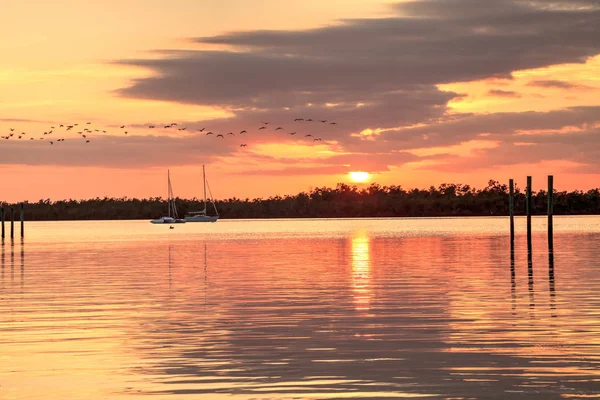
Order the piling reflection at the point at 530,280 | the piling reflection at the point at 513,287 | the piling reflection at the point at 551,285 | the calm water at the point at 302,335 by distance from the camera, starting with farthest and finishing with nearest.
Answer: the piling reflection at the point at 530,280 → the piling reflection at the point at 513,287 → the piling reflection at the point at 551,285 → the calm water at the point at 302,335

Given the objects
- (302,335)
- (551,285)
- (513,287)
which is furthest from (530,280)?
(302,335)

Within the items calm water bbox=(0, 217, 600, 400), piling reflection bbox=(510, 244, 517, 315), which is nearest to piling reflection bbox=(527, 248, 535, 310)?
calm water bbox=(0, 217, 600, 400)

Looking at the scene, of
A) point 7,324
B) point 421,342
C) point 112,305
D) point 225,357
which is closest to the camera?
point 225,357

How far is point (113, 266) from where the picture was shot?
51375 millimetres

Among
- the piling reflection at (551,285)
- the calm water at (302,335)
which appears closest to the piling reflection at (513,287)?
the calm water at (302,335)

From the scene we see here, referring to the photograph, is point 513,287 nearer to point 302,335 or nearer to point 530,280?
point 530,280

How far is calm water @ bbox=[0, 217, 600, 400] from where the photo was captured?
50.7 ft

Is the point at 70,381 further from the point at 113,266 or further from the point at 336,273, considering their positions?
the point at 113,266

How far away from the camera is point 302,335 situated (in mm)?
21641

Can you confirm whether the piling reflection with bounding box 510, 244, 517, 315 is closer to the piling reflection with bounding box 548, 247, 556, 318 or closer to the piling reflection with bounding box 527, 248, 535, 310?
the piling reflection with bounding box 527, 248, 535, 310

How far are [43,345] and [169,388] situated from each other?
597 centimetres

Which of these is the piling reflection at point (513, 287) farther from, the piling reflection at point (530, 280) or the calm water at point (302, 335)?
the piling reflection at point (530, 280)

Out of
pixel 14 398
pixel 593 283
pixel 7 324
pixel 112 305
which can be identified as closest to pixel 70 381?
pixel 14 398

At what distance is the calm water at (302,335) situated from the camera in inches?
608
